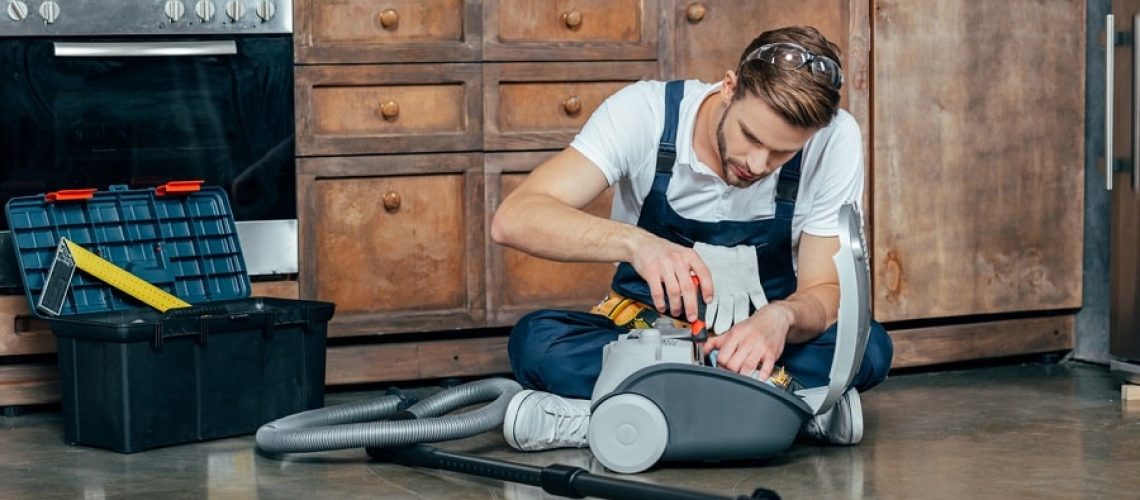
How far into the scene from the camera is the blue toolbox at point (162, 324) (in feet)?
8.21

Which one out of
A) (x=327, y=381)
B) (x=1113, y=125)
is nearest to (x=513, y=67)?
(x=327, y=381)

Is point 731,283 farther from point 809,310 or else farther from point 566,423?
point 566,423

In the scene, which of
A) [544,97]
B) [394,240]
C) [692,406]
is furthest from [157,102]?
[692,406]

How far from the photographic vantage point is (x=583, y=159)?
2408 mm

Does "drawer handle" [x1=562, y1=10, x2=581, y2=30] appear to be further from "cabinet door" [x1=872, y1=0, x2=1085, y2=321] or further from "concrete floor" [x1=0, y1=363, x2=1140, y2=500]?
"concrete floor" [x1=0, y1=363, x2=1140, y2=500]

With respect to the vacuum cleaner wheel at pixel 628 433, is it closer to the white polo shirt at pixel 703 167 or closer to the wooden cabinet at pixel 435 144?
the white polo shirt at pixel 703 167

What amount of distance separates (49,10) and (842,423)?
1.52 metres

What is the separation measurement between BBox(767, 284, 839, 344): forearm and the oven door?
41.5 inches

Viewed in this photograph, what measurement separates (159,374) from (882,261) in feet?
4.94

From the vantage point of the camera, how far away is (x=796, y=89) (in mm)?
2234

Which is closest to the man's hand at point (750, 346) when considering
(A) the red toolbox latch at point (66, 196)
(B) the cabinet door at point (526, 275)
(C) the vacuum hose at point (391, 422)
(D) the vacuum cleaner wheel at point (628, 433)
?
(D) the vacuum cleaner wheel at point (628, 433)

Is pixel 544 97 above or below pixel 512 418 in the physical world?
above

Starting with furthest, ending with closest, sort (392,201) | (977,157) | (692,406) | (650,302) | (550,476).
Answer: (977,157) < (392,201) < (650,302) < (692,406) < (550,476)

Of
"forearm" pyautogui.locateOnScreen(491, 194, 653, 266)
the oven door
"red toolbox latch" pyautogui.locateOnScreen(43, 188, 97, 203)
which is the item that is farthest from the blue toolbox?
"forearm" pyautogui.locateOnScreen(491, 194, 653, 266)
